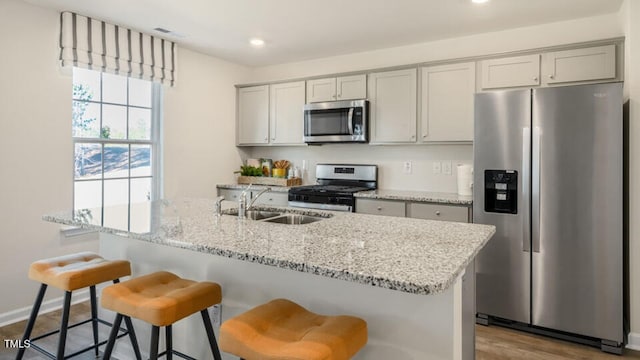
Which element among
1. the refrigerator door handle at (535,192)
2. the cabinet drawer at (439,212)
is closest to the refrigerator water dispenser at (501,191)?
the refrigerator door handle at (535,192)

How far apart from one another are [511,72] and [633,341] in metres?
2.14

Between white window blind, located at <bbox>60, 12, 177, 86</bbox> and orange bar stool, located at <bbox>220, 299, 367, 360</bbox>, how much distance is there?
298cm

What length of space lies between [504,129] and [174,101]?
10.4ft

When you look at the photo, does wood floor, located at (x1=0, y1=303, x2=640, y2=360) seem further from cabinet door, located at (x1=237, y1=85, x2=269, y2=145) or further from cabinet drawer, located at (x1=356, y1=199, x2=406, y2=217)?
cabinet door, located at (x1=237, y1=85, x2=269, y2=145)

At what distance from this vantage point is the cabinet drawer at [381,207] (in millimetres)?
3573

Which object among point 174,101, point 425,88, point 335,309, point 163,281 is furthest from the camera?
point 174,101

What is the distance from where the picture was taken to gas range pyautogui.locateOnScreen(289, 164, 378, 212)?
3.87 metres

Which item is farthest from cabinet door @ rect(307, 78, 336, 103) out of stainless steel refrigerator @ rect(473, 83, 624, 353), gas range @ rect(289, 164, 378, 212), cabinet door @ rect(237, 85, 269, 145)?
stainless steel refrigerator @ rect(473, 83, 624, 353)

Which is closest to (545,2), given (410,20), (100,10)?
(410,20)

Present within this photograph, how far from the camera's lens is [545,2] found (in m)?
2.98

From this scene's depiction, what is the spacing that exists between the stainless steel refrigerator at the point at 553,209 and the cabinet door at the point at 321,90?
1662 mm

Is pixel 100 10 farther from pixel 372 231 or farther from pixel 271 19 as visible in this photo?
pixel 372 231

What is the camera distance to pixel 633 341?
265 centimetres

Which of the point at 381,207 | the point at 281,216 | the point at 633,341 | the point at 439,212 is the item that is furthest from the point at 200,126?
the point at 633,341
